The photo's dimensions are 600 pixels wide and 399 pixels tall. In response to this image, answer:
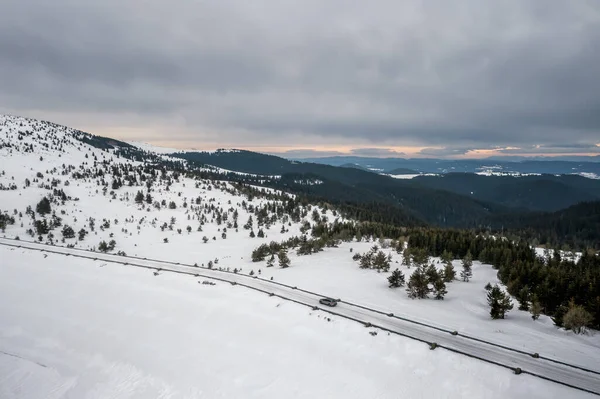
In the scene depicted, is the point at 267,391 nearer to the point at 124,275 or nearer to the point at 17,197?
the point at 124,275

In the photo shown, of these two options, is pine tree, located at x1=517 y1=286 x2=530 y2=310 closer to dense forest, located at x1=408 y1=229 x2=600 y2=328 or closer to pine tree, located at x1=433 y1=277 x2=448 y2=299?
dense forest, located at x1=408 y1=229 x2=600 y2=328

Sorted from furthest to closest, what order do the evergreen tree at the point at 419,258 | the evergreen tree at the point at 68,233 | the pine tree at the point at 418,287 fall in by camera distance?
the evergreen tree at the point at 68,233 → the evergreen tree at the point at 419,258 → the pine tree at the point at 418,287

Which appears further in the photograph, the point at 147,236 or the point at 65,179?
the point at 65,179

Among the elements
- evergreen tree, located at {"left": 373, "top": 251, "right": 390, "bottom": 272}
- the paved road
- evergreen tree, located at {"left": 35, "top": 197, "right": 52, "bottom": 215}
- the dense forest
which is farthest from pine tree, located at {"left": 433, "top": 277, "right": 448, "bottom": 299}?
evergreen tree, located at {"left": 35, "top": 197, "right": 52, "bottom": 215}

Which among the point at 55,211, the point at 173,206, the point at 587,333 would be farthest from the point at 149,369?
the point at 173,206

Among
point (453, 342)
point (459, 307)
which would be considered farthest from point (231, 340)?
point (459, 307)

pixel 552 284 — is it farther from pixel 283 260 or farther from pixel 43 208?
pixel 43 208

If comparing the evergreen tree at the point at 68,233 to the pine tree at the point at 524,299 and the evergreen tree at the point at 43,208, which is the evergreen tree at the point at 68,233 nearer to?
the evergreen tree at the point at 43,208

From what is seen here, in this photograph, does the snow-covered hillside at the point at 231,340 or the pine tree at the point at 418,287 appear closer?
the snow-covered hillside at the point at 231,340

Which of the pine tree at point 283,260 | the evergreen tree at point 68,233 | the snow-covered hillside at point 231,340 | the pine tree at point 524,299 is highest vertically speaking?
the pine tree at point 524,299

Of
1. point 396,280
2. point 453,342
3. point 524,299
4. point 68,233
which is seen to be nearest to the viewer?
point 453,342

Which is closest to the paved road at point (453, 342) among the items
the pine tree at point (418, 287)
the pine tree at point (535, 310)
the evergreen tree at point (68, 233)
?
the pine tree at point (418, 287)
